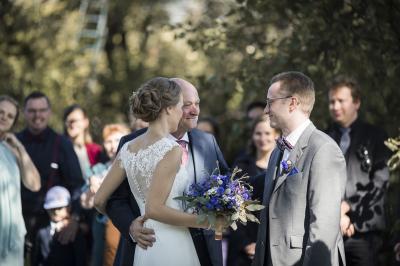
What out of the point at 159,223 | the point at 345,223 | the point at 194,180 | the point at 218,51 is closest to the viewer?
the point at 159,223

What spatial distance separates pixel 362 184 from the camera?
23.7 ft

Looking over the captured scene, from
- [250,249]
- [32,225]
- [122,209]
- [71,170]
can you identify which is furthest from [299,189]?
[32,225]

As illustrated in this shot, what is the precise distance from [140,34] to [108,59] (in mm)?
996

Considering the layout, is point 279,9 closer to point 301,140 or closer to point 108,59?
point 301,140

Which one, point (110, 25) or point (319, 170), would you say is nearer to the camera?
point (319, 170)

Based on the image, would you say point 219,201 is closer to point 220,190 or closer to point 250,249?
point 220,190

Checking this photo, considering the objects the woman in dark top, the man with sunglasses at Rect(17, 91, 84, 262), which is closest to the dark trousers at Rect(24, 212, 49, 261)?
the man with sunglasses at Rect(17, 91, 84, 262)

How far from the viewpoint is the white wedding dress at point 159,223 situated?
5.36 metres

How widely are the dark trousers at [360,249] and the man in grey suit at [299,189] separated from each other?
1.75 metres

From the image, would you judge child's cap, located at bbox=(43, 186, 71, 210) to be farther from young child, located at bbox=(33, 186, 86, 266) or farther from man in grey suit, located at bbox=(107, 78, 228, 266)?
man in grey suit, located at bbox=(107, 78, 228, 266)

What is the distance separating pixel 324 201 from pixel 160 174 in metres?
1.04

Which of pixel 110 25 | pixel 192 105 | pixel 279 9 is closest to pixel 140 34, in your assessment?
pixel 110 25

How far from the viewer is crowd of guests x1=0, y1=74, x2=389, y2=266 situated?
7184 mm

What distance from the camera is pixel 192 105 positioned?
602cm
